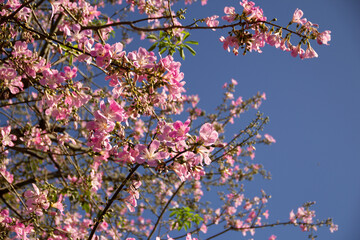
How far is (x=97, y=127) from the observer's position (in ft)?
4.73

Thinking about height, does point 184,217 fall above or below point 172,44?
below

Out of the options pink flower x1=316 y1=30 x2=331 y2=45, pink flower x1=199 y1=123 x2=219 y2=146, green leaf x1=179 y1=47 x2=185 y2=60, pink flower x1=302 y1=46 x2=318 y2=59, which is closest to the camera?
pink flower x1=199 y1=123 x2=219 y2=146

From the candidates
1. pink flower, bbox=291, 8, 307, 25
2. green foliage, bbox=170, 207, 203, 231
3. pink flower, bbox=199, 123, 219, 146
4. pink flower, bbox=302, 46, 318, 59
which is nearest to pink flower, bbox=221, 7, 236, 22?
pink flower, bbox=291, 8, 307, 25

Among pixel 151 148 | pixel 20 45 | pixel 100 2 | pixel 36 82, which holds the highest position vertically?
pixel 100 2

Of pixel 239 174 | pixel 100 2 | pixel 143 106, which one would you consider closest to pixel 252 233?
pixel 239 174

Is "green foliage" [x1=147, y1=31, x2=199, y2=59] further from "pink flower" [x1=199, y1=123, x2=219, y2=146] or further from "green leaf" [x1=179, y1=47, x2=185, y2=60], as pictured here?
"pink flower" [x1=199, y1=123, x2=219, y2=146]

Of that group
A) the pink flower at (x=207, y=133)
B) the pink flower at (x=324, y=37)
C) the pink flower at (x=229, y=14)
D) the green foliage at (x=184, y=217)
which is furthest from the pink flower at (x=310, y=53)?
the green foliage at (x=184, y=217)

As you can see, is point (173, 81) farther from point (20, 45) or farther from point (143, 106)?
point (20, 45)

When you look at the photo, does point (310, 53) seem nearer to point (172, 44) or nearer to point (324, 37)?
point (324, 37)

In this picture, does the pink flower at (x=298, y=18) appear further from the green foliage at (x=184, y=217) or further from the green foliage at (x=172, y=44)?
the green foliage at (x=184, y=217)

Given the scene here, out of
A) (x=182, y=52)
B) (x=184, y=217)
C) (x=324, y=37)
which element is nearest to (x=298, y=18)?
(x=324, y=37)

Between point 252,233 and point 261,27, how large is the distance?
4.75m

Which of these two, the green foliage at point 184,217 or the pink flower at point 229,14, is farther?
the green foliage at point 184,217

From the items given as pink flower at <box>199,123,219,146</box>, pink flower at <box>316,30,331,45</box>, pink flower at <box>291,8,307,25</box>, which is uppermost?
pink flower at <box>291,8,307,25</box>
